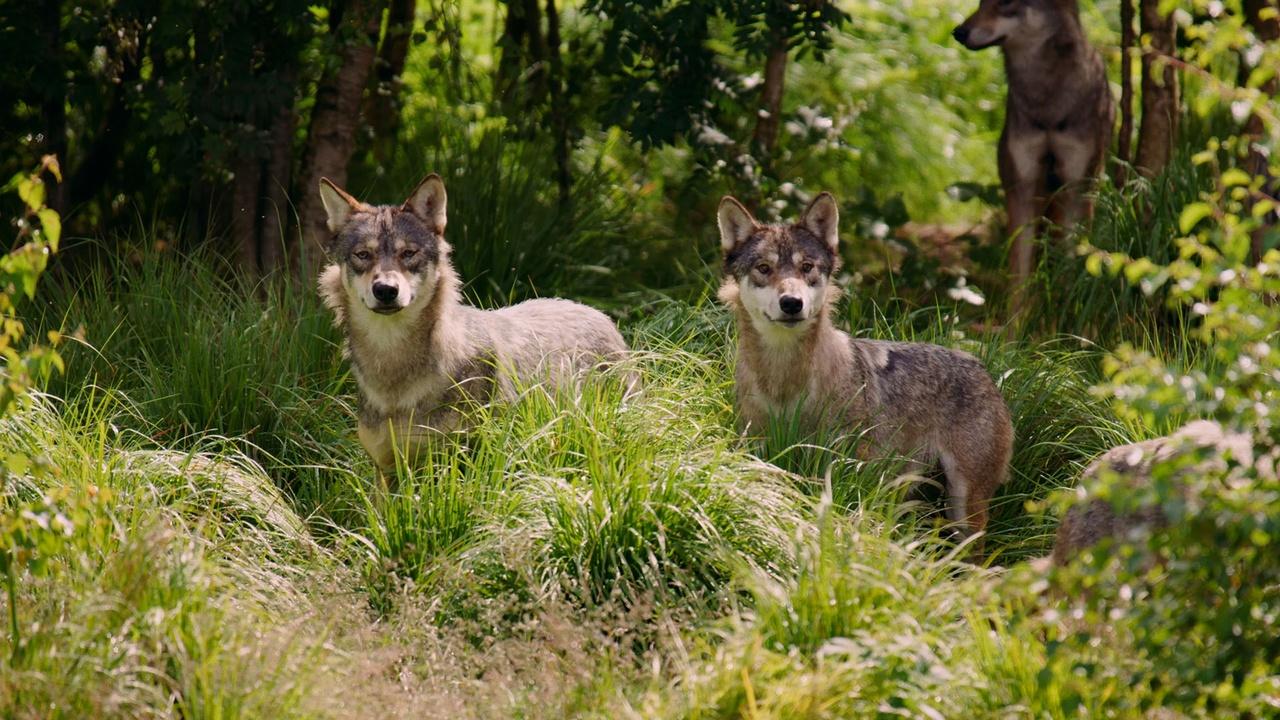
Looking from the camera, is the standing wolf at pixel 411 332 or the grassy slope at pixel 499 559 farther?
the standing wolf at pixel 411 332

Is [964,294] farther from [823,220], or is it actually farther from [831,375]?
[831,375]

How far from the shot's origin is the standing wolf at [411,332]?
256 inches

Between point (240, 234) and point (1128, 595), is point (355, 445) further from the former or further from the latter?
point (1128, 595)

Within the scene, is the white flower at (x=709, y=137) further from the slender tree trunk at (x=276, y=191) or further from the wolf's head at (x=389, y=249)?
the wolf's head at (x=389, y=249)

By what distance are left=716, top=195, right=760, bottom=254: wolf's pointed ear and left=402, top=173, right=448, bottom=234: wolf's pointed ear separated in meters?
1.27

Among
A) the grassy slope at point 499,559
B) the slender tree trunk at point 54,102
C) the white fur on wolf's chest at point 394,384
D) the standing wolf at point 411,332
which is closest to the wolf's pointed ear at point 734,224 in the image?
the grassy slope at point 499,559

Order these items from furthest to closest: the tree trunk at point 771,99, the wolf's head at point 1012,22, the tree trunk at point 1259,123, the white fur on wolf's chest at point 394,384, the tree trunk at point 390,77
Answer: the tree trunk at point 390,77 < the tree trunk at point 771,99 < the wolf's head at point 1012,22 < the tree trunk at point 1259,123 < the white fur on wolf's chest at point 394,384

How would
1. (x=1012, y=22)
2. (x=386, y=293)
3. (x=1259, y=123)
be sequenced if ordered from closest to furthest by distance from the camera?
(x=386, y=293) → (x=1259, y=123) → (x=1012, y=22)

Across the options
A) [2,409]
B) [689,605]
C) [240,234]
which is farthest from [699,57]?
[2,409]

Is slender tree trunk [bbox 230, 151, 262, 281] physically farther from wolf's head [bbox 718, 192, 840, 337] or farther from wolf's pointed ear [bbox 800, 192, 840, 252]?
wolf's pointed ear [bbox 800, 192, 840, 252]

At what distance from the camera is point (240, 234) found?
951cm

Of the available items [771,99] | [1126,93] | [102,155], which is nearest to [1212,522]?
[1126,93]

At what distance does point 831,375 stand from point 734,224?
0.84m

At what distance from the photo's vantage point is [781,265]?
21.8 feet
